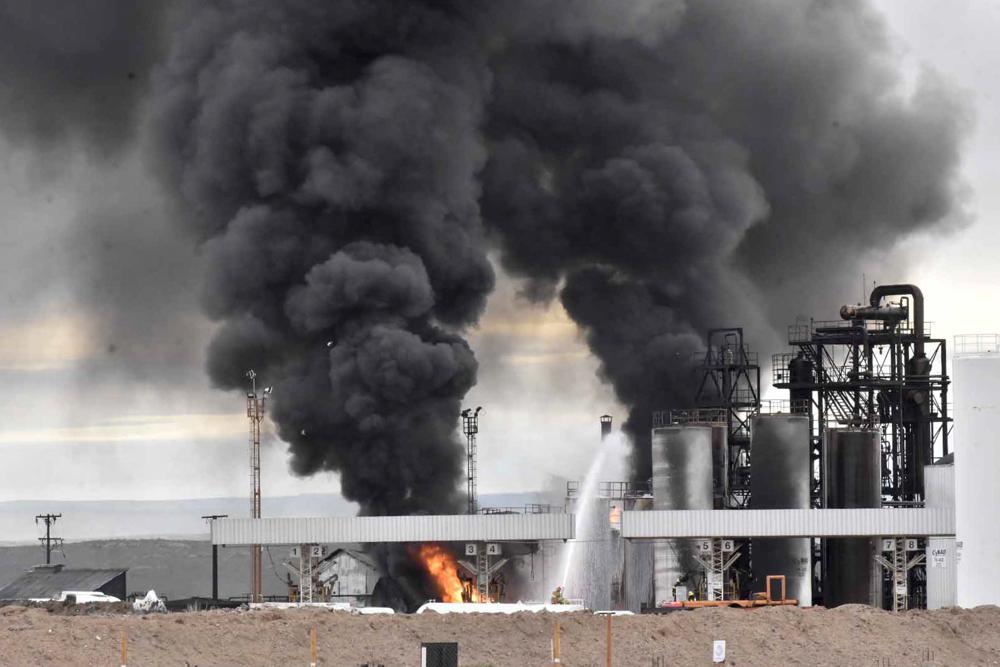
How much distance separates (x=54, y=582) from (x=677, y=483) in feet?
121

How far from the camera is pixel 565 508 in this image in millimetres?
89250

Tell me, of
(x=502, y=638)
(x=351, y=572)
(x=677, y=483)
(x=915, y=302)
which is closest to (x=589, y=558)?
(x=677, y=483)

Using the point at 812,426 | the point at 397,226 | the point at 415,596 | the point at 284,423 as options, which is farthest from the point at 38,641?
the point at 812,426

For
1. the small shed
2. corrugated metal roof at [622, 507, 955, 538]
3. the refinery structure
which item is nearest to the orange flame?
the refinery structure

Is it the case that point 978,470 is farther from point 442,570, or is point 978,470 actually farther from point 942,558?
point 442,570

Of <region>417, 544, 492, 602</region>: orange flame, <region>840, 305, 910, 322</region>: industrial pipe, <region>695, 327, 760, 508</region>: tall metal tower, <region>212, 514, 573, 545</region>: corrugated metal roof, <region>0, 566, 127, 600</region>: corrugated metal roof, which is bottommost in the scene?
<region>0, 566, 127, 600</region>: corrugated metal roof

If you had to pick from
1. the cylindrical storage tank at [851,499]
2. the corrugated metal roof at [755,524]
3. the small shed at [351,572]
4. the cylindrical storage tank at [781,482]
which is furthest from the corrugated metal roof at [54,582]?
the cylindrical storage tank at [851,499]

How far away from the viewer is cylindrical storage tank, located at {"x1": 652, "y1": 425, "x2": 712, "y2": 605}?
264ft

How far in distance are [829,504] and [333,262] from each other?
85.0ft

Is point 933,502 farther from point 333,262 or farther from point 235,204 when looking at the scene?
point 235,204

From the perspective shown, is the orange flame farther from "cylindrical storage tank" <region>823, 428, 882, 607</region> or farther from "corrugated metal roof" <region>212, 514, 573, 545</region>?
"cylindrical storage tank" <region>823, 428, 882, 607</region>

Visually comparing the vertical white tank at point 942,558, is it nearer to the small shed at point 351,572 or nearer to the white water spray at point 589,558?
the white water spray at point 589,558

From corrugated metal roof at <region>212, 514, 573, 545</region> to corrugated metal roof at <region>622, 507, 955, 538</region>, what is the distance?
311 cm

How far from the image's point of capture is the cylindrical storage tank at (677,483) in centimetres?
8056
